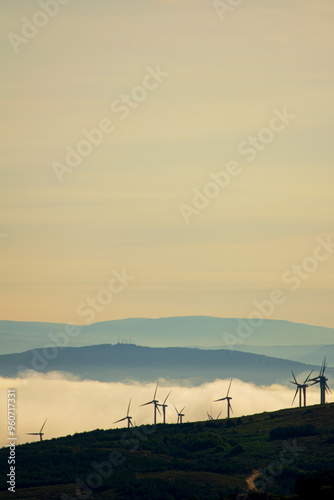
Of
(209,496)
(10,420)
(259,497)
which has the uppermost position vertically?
(10,420)

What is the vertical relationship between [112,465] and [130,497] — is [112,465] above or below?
above

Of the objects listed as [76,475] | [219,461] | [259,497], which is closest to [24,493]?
[76,475]

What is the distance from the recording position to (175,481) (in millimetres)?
168125

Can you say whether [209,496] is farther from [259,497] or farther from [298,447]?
[259,497]

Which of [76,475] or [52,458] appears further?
[52,458]

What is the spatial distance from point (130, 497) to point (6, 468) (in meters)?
46.3

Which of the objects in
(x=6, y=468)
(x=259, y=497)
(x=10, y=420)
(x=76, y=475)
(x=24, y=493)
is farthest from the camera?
(x=6, y=468)

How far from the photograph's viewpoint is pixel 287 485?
159 metres

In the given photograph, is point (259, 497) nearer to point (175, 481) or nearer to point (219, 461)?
point (175, 481)

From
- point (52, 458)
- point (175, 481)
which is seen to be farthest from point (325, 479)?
point (52, 458)

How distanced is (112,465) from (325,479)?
8474 centimetres

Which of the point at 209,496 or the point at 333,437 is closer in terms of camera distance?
the point at 209,496

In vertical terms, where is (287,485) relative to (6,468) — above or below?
below

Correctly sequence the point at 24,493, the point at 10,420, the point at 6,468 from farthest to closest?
the point at 6,468
the point at 24,493
the point at 10,420
